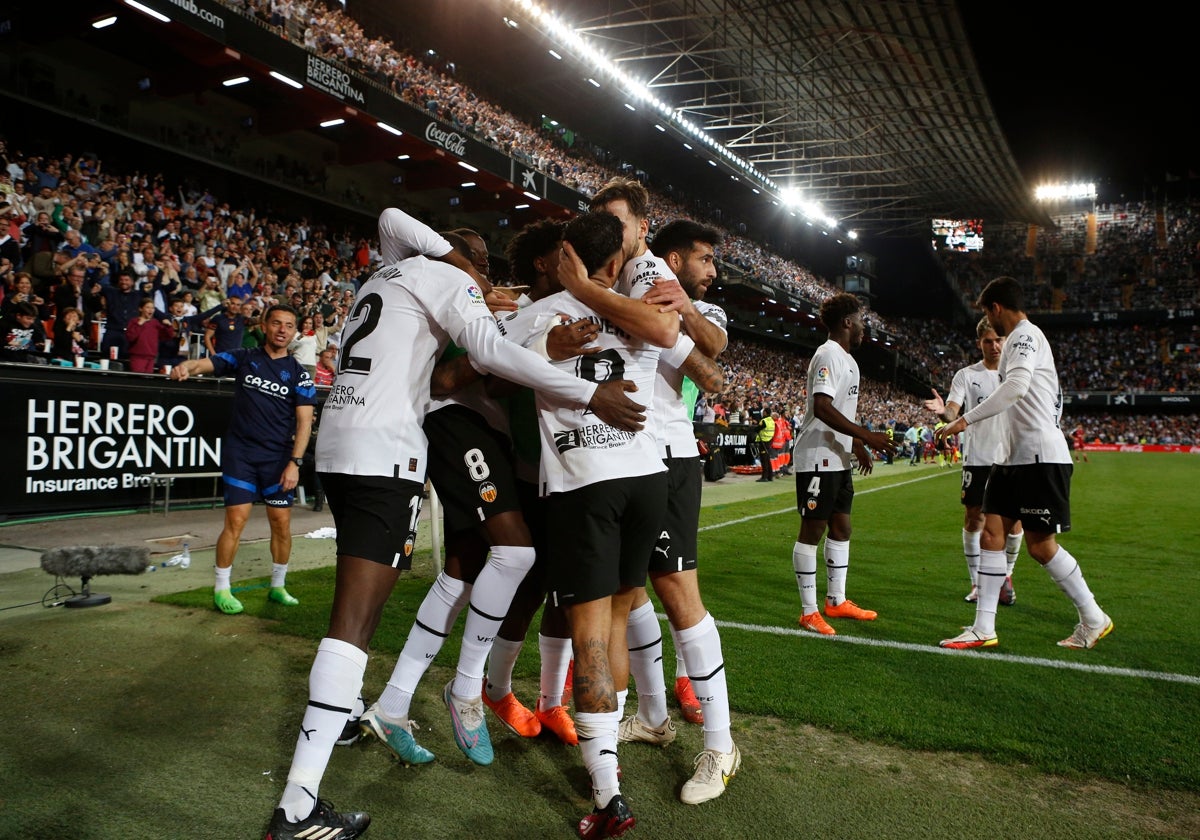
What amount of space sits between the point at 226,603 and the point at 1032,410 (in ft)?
18.9

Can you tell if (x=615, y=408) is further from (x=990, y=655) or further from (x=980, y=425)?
(x=980, y=425)

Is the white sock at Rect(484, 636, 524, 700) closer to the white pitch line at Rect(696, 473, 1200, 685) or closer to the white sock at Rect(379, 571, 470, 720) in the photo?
Answer: the white sock at Rect(379, 571, 470, 720)

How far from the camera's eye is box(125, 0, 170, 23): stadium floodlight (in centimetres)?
1496

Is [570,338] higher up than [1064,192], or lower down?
lower down

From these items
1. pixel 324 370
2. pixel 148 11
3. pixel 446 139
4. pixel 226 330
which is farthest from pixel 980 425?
pixel 446 139

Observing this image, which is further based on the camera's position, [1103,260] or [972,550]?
[1103,260]


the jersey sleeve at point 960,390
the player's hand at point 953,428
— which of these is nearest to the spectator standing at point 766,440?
the jersey sleeve at point 960,390

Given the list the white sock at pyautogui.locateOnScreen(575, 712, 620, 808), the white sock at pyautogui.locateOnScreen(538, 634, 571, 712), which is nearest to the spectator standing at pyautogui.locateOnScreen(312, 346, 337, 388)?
the white sock at pyautogui.locateOnScreen(538, 634, 571, 712)

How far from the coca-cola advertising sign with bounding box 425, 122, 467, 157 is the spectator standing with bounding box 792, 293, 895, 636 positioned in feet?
62.8

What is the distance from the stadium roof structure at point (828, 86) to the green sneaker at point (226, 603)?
28031mm

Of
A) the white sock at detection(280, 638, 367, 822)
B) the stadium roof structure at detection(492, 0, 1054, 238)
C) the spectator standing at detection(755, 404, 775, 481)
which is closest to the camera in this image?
the white sock at detection(280, 638, 367, 822)

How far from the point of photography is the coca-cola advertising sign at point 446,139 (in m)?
22.5

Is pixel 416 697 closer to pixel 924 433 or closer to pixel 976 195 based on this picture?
pixel 924 433

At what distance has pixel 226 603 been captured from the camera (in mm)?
5629
